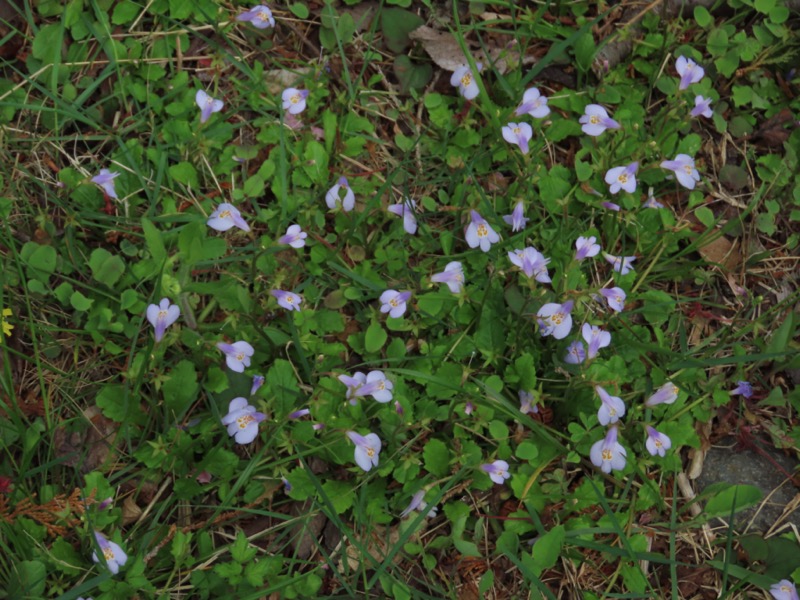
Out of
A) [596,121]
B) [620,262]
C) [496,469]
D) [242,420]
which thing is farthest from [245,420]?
[596,121]

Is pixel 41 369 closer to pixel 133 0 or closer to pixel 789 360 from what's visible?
pixel 133 0

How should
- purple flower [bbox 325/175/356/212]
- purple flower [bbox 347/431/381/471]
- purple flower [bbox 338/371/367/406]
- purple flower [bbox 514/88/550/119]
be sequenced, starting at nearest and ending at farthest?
purple flower [bbox 347/431/381/471] → purple flower [bbox 338/371/367/406] → purple flower [bbox 325/175/356/212] → purple flower [bbox 514/88/550/119]

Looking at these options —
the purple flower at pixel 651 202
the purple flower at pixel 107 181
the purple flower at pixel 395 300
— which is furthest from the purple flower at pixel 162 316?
the purple flower at pixel 651 202

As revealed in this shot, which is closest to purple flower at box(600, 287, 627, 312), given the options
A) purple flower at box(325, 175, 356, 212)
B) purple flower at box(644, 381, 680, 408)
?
purple flower at box(644, 381, 680, 408)

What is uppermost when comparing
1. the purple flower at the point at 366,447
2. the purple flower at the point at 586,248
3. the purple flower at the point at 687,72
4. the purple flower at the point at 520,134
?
the purple flower at the point at 687,72

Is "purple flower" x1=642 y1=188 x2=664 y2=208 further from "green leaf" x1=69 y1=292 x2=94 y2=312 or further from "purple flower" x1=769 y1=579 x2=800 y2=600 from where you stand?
"green leaf" x1=69 y1=292 x2=94 y2=312

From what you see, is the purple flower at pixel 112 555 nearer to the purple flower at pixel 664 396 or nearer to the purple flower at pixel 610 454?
the purple flower at pixel 610 454
